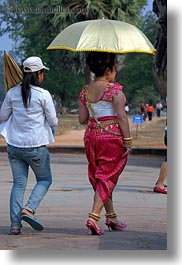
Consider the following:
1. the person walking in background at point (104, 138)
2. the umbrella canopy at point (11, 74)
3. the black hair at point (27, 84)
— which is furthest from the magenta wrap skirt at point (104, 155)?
the umbrella canopy at point (11, 74)

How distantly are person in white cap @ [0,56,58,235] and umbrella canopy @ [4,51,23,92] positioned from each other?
0.07 metres

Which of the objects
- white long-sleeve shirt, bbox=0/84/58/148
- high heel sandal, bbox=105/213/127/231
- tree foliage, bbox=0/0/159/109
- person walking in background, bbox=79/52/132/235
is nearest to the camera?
person walking in background, bbox=79/52/132/235

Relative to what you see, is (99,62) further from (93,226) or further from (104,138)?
(93,226)

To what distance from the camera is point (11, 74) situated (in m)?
7.62

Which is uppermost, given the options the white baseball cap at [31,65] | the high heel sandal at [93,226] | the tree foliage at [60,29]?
the white baseball cap at [31,65]

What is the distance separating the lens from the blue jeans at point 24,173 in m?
7.42

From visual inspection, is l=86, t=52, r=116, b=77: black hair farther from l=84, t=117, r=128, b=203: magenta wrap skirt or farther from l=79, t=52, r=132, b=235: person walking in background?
l=84, t=117, r=128, b=203: magenta wrap skirt

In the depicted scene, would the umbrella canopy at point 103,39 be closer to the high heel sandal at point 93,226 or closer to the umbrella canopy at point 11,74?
the umbrella canopy at point 11,74

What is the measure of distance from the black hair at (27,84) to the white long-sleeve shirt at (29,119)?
0.04 m

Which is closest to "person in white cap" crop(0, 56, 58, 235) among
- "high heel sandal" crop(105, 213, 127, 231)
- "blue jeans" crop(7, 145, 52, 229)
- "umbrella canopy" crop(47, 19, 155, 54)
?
"blue jeans" crop(7, 145, 52, 229)

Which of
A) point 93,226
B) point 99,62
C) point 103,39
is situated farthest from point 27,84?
point 93,226

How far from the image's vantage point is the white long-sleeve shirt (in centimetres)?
740

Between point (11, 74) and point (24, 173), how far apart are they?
3.11ft

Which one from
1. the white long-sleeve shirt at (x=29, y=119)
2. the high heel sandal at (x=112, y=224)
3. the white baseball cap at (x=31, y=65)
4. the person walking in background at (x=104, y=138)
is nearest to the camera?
the person walking in background at (x=104, y=138)
